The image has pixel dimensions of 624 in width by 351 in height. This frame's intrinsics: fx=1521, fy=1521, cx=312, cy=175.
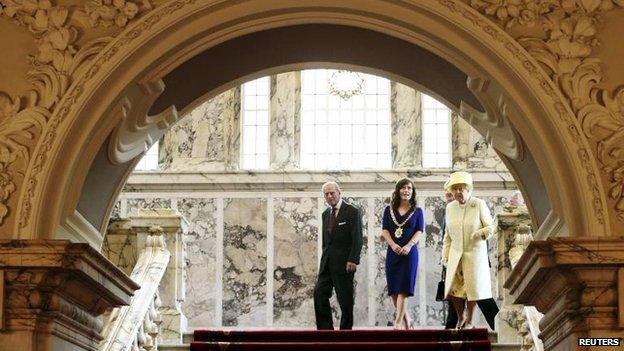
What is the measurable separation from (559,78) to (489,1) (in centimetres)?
67

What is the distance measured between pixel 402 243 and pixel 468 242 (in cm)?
85

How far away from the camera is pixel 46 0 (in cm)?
995

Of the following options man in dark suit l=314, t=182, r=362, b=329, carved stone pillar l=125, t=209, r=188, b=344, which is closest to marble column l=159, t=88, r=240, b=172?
carved stone pillar l=125, t=209, r=188, b=344

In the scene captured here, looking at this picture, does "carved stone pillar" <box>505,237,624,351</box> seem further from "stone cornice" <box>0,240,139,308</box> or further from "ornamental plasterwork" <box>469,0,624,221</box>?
"stone cornice" <box>0,240,139,308</box>

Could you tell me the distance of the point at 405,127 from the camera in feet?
67.8

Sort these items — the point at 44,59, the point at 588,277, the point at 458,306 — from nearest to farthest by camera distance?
the point at 588,277 → the point at 44,59 → the point at 458,306

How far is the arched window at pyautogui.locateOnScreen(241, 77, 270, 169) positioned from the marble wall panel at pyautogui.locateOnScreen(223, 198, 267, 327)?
0.85 m

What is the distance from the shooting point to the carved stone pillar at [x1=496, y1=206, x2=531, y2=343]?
15562 mm

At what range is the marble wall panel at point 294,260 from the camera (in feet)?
63.7

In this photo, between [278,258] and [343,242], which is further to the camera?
[278,258]

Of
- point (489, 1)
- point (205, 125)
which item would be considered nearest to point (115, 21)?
point (489, 1)

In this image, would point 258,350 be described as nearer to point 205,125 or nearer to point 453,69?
point 453,69

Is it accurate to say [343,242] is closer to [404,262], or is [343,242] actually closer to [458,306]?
[404,262]

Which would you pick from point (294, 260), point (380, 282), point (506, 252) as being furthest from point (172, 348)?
point (380, 282)
